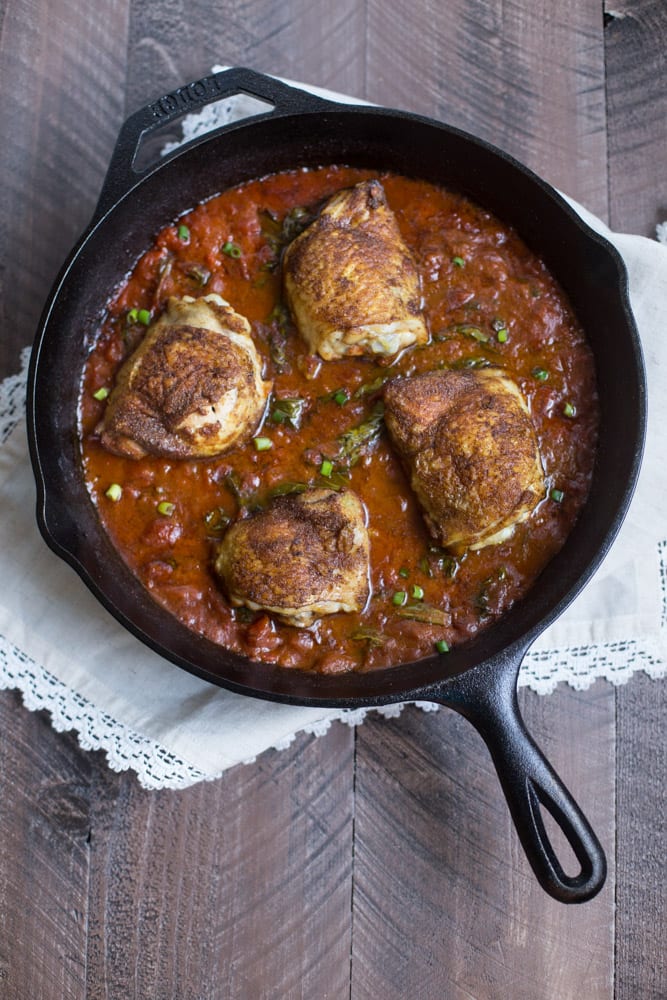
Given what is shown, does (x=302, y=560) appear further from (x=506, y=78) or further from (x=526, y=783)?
(x=506, y=78)

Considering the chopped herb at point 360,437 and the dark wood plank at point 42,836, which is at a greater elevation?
the chopped herb at point 360,437

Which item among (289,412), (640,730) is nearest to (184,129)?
(289,412)

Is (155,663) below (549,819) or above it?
above

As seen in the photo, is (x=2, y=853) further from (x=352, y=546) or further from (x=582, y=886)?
(x=582, y=886)

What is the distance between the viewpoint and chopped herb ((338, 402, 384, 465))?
3.62 m

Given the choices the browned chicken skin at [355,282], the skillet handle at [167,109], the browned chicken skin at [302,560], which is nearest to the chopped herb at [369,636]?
the browned chicken skin at [302,560]

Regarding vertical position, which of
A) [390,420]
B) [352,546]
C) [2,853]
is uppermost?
[390,420]

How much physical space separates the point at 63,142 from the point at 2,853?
3.19 meters

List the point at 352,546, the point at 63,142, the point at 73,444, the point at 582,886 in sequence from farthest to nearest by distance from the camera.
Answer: the point at 63,142, the point at 73,444, the point at 352,546, the point at 582,886

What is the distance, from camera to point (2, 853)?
3.87 meters

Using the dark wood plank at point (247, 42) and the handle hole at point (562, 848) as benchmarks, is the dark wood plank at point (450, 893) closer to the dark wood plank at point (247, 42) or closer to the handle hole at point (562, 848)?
the handle hole at point (562, 848)

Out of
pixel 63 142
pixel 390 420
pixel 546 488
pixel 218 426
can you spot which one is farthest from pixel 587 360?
pixel 63 142

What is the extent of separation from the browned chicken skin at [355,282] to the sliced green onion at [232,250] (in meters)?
0.22

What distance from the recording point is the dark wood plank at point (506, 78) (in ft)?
13.4
